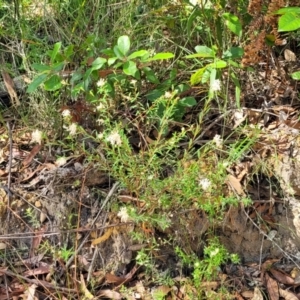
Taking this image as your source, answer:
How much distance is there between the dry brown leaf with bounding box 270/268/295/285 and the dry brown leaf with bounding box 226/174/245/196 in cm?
32

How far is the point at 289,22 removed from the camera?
5.34 feet

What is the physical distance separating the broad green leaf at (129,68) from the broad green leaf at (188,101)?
289 mm

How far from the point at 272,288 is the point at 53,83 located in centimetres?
110

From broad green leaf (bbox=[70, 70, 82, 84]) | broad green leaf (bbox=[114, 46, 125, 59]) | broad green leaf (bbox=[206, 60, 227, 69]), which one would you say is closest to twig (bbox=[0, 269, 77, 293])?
broad green leaf (bbox=[70, 70, 82, 84])

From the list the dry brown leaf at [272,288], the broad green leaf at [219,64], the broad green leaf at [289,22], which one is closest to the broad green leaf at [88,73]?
the broad green leaf at [219,64]

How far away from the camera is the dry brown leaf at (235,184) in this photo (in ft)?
6.43

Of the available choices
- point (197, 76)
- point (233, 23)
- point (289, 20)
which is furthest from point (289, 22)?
point (197, 76)

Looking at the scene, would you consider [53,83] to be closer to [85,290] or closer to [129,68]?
[129,68]

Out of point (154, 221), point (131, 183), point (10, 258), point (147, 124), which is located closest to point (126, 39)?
point (147, 124)

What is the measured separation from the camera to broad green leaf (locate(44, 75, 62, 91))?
191cm

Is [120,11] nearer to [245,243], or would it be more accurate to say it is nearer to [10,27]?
[10,27]

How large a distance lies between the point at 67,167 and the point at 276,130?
86cm

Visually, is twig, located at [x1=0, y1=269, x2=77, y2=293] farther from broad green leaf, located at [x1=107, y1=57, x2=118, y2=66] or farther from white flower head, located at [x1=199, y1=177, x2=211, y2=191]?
broad green leaf, located at [x1=107, y1=57, x2=118, y2=66]

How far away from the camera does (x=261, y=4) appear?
1913 millimetres
